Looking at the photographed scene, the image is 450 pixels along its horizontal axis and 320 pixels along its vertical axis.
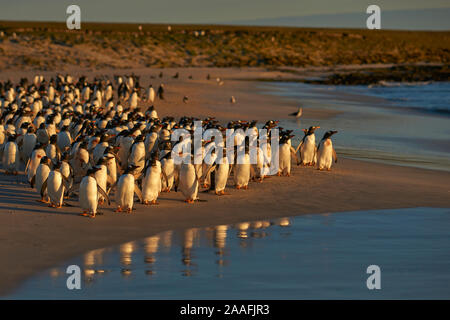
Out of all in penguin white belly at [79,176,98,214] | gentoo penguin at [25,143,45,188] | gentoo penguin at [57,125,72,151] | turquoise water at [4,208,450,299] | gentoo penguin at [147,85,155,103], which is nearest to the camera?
turquoise water at [4,208,450,299]

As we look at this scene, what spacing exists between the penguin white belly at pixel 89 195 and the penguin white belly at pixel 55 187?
506mm

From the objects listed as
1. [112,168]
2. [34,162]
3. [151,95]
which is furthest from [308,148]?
[151,95]

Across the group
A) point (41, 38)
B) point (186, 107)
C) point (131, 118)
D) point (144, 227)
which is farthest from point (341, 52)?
point (144, 227)

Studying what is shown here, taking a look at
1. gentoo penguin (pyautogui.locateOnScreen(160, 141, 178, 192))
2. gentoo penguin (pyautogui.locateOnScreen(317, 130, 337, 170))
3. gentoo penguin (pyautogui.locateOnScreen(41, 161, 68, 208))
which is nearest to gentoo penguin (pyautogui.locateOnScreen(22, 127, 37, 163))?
gentoo penguin (pyautogui.locateOnScreen(160, 141, 178, 192))

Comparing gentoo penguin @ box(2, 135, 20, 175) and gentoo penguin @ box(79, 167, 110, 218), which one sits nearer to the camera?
gentoo penguin @ box(79, 167, 110, 218)

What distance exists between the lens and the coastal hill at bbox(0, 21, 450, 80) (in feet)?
201

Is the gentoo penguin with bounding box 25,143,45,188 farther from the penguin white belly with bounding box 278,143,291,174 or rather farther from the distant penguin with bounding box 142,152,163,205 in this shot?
the penguin white belly with bounding box 278,143,291,174

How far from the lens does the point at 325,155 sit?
15781mm

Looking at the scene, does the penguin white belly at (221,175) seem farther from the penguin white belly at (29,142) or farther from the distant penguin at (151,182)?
the penguin white belly at (29,142)

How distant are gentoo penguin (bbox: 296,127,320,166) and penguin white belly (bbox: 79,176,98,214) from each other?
20.4 ft

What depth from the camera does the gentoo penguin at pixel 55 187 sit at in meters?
11.5

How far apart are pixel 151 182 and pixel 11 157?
12.1ft

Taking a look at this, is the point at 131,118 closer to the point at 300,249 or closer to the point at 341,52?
the point at 300,249
